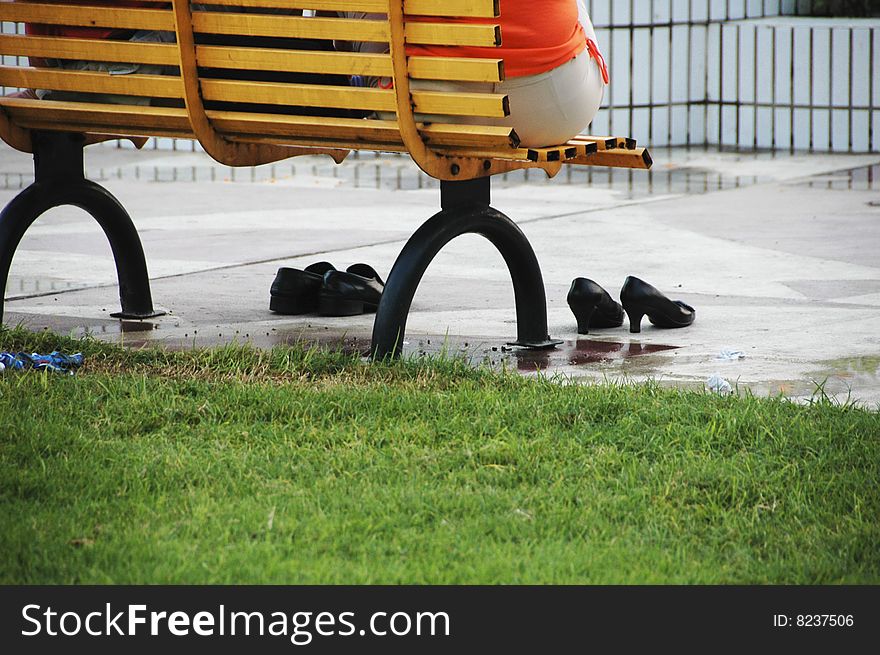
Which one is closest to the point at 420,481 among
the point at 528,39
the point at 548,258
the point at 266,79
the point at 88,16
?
the point at 528,39

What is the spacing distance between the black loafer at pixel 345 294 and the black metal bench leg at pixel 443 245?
876mm

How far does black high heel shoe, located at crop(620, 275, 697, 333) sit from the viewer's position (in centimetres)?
526

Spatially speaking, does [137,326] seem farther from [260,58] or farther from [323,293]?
[260,58]

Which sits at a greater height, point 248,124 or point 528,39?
point 528,39

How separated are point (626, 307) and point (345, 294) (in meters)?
1.10

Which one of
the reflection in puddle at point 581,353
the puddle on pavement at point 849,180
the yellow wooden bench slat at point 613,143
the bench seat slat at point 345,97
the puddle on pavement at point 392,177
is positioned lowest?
the reflection in puddle at point 581,353

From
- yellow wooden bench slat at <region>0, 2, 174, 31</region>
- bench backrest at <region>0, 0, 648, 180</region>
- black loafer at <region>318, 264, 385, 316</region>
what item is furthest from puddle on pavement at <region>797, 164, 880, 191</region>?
yellow wooden bench slat at <region>0, 2, 174, 31</region>

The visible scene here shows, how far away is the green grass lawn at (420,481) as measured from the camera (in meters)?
2.86

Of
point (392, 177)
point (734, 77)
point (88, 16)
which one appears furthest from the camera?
point (734, 77)

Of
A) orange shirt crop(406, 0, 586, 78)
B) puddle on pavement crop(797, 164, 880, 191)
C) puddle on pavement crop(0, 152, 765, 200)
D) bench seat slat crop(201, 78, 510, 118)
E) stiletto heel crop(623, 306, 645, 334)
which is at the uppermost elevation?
orange shirt crop(406, 0, 586, 78)

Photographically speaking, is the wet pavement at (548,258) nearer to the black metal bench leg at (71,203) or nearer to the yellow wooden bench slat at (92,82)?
the black metal bench leg at (71,203)

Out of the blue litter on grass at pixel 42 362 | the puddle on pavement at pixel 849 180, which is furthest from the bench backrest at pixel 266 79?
the puddle on pavement at pixel 849 180

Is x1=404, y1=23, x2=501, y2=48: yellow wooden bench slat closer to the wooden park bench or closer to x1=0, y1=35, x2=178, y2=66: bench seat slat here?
the wooden park bench

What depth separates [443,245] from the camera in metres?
4.75
